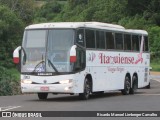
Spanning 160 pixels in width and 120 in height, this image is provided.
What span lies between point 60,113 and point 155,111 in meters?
3.14

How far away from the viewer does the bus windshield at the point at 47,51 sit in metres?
23.6

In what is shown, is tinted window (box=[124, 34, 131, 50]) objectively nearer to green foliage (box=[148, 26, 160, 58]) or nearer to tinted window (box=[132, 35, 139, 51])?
tinted window (box=[132, 35, 139, 51])

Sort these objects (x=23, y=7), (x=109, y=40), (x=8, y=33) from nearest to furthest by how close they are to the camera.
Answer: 1. (x=109, y=40)
2. (x=8, y=33)
3. (x=23, y=7)

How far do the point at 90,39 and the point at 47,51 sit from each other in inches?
92.7

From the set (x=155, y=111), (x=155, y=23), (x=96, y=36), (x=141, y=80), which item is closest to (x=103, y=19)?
(x=155, y=23)

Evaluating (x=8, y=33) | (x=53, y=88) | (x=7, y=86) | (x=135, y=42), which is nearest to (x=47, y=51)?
(x=53, y=88)

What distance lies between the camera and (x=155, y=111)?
19.1m

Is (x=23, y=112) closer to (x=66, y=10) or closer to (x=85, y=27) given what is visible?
(x=85, y=27)

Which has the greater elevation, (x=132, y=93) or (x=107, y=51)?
(x=107, y=51)

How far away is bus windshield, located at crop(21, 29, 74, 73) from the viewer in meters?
23.6

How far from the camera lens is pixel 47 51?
938 inches

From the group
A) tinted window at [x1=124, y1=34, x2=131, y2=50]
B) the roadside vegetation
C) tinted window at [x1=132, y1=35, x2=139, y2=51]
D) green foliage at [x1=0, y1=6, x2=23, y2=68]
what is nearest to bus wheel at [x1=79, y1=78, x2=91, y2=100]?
tinted window at [x1=124, y1=34, x2=131, y2=50]

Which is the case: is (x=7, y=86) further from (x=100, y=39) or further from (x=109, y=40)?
(x=100, y=39)

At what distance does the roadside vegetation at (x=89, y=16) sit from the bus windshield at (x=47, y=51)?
2759 centimetres
